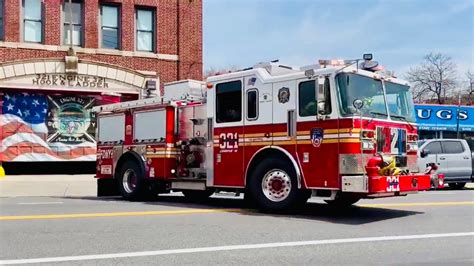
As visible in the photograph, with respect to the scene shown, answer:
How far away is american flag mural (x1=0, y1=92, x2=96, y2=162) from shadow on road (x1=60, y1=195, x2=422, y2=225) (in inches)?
406

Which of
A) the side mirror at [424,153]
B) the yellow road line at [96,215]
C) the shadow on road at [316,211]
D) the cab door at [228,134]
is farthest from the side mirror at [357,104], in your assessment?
the side mirror at [424,153]

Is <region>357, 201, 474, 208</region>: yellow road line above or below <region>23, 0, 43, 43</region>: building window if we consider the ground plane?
below

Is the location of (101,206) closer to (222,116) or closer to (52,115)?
(222,116)

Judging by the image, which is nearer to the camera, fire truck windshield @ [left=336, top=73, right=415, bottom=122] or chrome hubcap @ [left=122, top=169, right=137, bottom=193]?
fire truck windshield @ [left=336, top=73, right=415, bottom=122]

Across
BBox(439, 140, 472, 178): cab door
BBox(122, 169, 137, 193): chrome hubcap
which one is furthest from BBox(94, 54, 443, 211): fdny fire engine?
BBox(439, 140, 472, 178): cab door

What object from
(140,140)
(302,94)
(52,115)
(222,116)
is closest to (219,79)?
(222,116)

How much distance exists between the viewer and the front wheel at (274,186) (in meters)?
10.1

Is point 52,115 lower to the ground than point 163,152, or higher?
higher

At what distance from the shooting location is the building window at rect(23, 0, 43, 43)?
2225 cm

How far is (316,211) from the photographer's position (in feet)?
36.6

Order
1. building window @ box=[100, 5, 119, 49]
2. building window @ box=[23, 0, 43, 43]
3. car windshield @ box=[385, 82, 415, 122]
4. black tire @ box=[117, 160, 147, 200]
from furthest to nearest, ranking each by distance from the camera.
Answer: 1. building window @ box=[100, 5, 119, 49]
2. building window @ box=[23, 0, 43, 43]
3. black tire @ box=[117, 160, 147, 200]
4. car windshield @ box=[385, 82, 415, 122]

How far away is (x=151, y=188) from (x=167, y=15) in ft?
41.4

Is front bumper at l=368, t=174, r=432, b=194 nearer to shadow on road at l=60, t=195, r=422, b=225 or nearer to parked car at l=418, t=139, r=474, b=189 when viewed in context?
shadow on road at l=60, t=195, r=422, b=225

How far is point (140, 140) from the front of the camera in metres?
13.3
